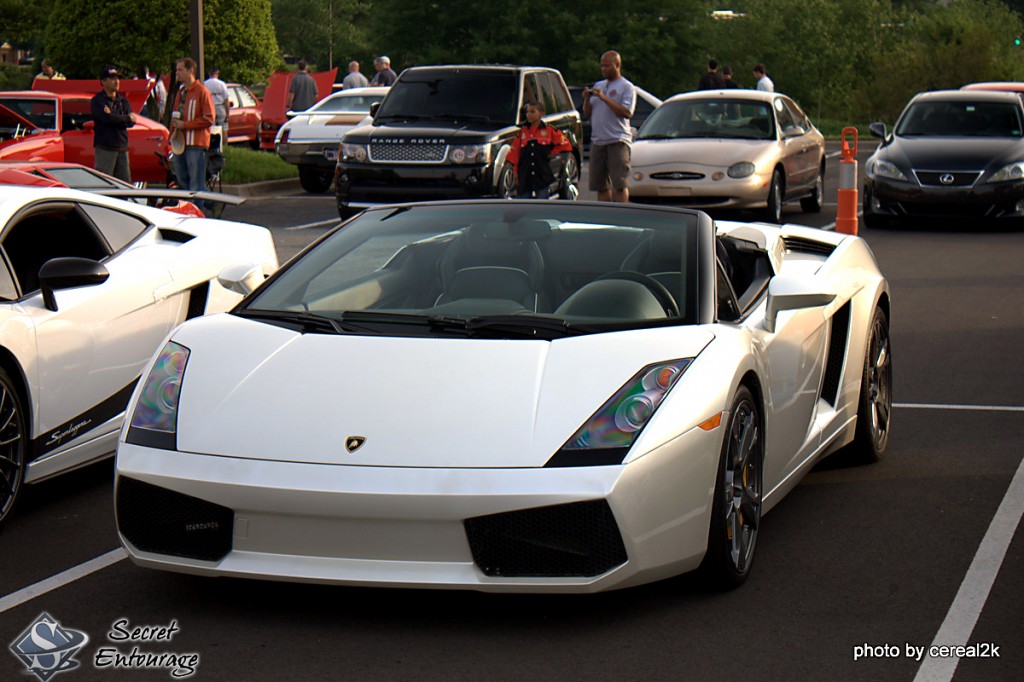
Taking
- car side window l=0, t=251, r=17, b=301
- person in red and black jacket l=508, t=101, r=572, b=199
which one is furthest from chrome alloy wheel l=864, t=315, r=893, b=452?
person in red and black jacket l=508, t=101, r=572, b=199

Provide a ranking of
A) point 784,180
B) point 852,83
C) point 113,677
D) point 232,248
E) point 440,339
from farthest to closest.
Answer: point 852,83
point 784,180
point 232,248
point 440,339
point 113,677

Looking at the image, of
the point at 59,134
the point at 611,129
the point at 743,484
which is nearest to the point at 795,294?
the point at 743,484

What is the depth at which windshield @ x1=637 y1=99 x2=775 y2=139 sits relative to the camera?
18875 mm

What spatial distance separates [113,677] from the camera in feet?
13.9

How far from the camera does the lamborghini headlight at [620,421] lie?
4434mm

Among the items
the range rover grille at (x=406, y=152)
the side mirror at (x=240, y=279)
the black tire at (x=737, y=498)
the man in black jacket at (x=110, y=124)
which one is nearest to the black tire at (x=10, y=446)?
the side mirror at (x=240, y=279)

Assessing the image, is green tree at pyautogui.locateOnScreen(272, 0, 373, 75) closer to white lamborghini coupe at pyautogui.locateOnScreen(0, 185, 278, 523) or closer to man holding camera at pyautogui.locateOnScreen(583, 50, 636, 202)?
man holding camera at pyautogui.locateOnScreen(583, 50, 636, 202)

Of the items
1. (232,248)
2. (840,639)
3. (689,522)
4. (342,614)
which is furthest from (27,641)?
(232,248)

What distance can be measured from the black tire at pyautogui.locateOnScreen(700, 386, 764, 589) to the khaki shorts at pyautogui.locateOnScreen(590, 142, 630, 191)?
12.0 meters

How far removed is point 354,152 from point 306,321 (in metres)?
13.0

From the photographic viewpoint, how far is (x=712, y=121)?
19156 millimetres

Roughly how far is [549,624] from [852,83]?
1762 inches

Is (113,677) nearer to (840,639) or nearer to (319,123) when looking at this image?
(840,639)

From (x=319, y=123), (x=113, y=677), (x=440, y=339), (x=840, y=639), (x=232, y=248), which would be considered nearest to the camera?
(x=113, y=677)
